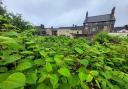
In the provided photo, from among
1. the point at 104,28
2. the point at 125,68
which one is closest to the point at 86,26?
the point at 104,28

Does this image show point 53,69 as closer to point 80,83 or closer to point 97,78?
point 80,83

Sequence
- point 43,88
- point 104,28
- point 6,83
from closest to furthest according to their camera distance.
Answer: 1. point 6,83
2. point 43,88
3. point 104,28

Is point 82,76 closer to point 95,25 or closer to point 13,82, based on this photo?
point 13,82

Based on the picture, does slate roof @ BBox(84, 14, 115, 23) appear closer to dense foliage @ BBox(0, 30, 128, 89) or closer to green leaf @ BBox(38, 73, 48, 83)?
dense foliage @ BBox(0, 30, 128, 89)

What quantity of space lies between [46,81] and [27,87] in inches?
4.4

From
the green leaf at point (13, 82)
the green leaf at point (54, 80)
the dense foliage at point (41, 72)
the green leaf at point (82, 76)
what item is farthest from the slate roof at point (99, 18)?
the green leaf at point (13, 82)

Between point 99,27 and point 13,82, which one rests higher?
point 13,82

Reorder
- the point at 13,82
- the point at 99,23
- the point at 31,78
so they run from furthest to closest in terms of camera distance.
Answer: the point at 99,23, the point at 31,78, the point at 13,82

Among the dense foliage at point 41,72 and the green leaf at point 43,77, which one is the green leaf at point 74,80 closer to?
the dense foliage at point 41,72

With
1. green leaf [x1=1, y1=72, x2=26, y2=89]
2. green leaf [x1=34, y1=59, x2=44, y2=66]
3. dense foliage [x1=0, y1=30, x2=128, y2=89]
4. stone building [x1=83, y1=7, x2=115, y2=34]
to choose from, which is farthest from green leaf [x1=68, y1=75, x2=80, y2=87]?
stone building [x1=83, y1=7, x2=115, y2=34]

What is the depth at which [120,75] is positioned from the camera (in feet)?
5.41

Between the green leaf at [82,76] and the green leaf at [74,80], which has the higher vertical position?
the green leaf at [82,76]

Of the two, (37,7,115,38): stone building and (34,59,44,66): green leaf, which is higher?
(34,59,44,66): green leaf

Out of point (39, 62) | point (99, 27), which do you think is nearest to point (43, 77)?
point (39, 62)
